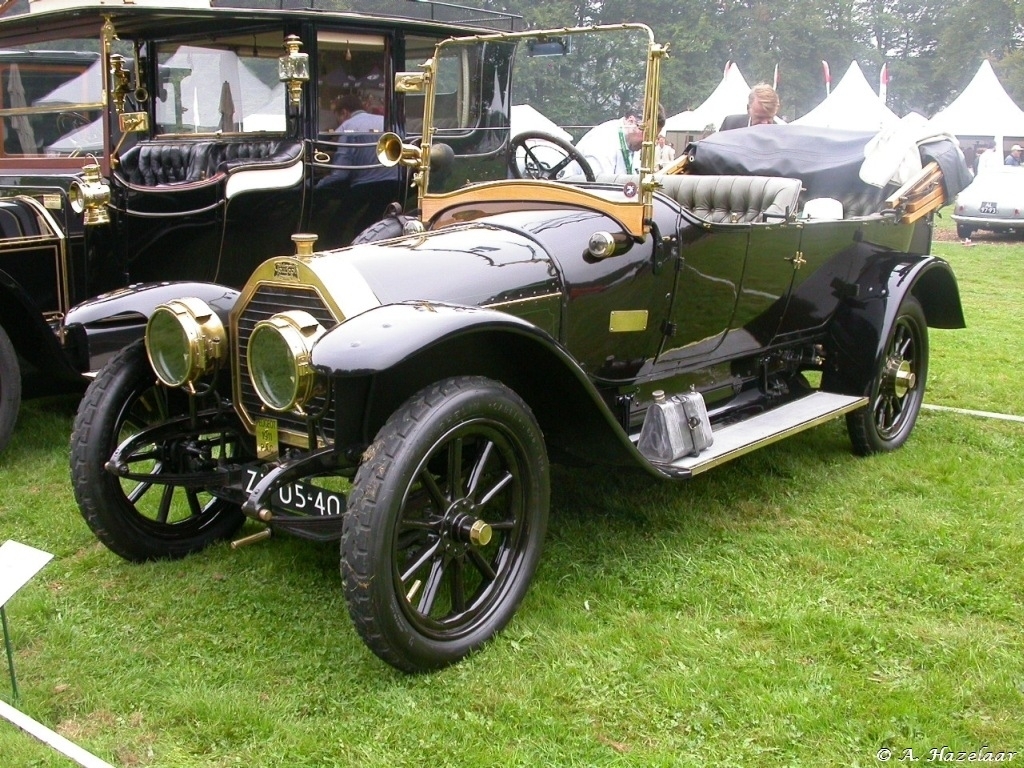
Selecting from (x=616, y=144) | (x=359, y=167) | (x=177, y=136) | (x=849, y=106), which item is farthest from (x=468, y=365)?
(x=849, y=106)

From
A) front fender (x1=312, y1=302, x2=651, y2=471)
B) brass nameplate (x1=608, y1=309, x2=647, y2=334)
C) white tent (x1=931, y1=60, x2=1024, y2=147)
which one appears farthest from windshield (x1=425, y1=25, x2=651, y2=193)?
white tent (x1=931, y1=60, x2=1024, y2=147)

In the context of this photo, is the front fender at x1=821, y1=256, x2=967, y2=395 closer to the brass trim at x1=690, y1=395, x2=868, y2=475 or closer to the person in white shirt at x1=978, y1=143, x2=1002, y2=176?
the brass trim at x1=690, y1=395, x2=868, y2=475

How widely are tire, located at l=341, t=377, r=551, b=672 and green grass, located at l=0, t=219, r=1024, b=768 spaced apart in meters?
0.13

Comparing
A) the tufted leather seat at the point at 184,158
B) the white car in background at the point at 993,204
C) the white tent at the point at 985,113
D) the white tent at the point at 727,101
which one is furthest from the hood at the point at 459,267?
the white tent at the point at 985,113

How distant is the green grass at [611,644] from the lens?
248 centimetres

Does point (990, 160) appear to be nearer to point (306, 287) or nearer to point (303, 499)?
point (306, 287)

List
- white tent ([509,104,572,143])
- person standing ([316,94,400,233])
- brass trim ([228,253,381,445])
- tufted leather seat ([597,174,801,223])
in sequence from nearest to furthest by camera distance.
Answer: brass trim ([228,253,381,445]), tufted leather seat ([597,174,801,223]), person standing ([316,94,400,233]), white tent ([509,104,572,143])

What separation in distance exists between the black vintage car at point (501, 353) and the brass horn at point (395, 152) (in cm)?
1

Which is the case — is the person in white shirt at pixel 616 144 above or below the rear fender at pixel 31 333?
above

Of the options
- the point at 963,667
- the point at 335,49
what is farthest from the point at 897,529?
the point at 335,49

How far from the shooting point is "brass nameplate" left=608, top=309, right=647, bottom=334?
3604 mm

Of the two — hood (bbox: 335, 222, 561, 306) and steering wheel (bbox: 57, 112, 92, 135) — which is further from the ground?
steering wheel (bbox: 57, 112, 92, 135)

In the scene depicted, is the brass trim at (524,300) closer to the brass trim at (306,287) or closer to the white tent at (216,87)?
the brass trim at (306,287)

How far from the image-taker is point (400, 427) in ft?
8.57
